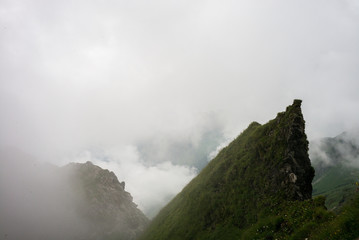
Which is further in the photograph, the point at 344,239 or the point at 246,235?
the point at 246,235

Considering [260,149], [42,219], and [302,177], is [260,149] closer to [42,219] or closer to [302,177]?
[302,177]

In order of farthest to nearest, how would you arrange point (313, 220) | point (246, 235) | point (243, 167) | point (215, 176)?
point (215, 176)
point (243, 167)
point (246, 235)
point (313, 220)

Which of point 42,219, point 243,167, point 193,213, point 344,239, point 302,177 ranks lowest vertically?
point 344,239

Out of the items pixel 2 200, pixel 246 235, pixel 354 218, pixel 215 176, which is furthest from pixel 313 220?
pixel 2 200

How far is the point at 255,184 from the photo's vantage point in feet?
122

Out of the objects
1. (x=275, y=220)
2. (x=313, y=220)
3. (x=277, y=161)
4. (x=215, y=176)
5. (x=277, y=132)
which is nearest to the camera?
(x=313, y=220)

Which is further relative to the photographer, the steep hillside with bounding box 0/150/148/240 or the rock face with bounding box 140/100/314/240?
the steep hillside with bounding box 0/150/148/240

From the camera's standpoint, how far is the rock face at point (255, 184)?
3253cm

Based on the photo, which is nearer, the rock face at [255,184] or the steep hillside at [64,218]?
the rock face at [255,184]

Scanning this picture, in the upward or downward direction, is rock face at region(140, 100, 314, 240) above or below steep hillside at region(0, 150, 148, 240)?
below

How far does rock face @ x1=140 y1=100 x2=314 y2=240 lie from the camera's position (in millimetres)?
32531

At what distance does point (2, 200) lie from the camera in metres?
186

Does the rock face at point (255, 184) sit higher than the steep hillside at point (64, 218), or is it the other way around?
the steep hillside at point (64, 218)

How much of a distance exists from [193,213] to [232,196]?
39.7ft
